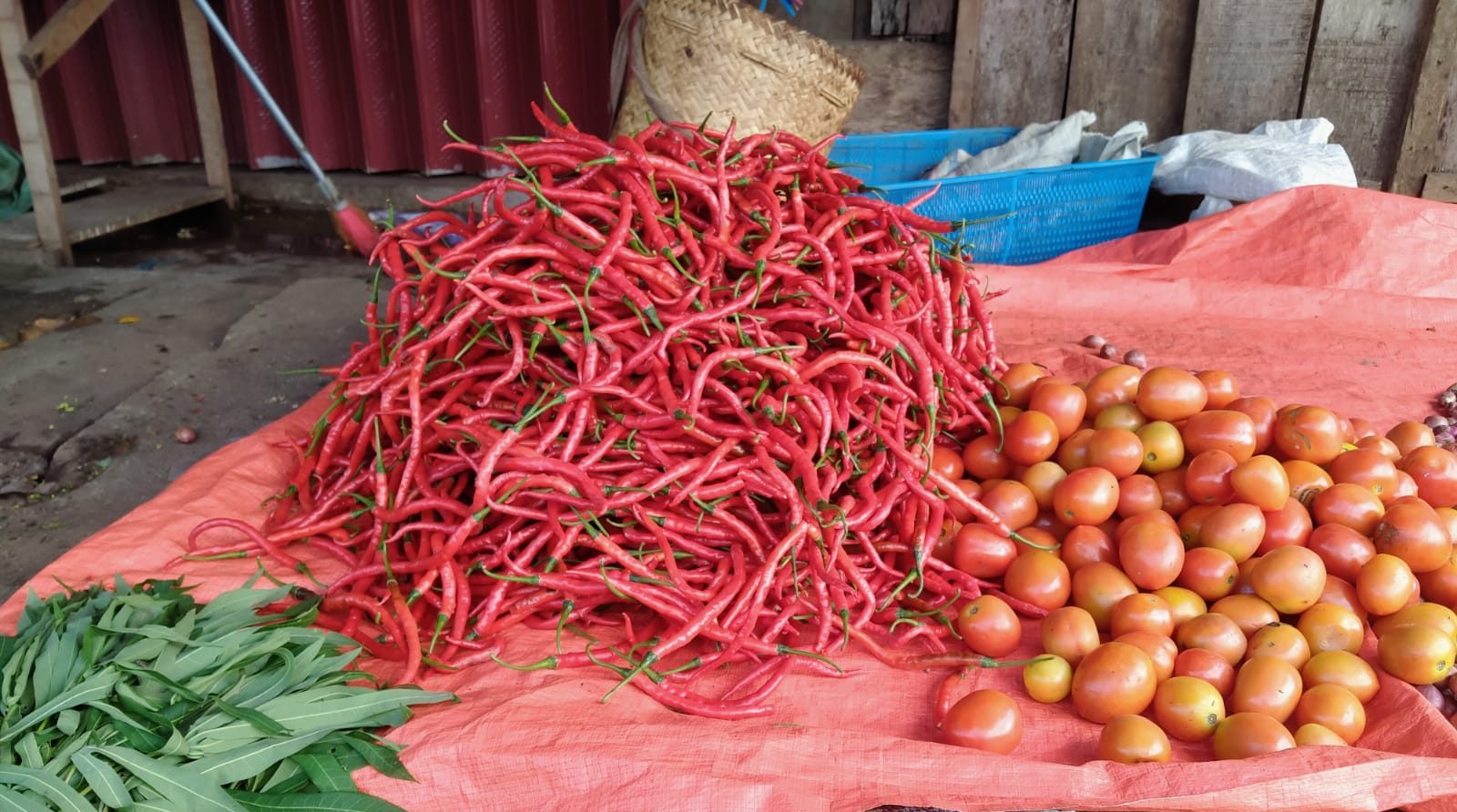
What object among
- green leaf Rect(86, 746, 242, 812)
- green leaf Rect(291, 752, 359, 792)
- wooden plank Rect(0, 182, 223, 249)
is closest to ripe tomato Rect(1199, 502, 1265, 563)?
green leaf Rect(291, 752, 359, 792)

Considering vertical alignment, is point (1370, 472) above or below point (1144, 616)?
above

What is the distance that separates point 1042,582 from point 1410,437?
1094 mm

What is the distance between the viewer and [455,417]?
2100 mm

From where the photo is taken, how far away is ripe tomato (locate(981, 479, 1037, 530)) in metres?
2.10

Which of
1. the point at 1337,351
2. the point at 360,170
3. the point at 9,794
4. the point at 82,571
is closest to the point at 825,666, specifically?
the point at 9,794

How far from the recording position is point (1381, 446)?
2.19 metres

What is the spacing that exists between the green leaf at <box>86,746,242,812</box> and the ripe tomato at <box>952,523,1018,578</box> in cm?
141

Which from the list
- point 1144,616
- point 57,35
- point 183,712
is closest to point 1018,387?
point 1144,616

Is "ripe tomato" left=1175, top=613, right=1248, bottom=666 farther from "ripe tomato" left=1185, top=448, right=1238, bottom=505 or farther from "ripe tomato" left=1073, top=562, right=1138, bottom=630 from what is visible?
"ripe tomato" left=1185, top=448, right=1238, bottom=505

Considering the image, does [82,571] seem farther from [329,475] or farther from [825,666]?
[825,666]

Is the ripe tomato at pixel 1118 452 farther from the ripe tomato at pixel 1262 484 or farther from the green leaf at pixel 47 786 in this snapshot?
the green leaf at pixel 47 786

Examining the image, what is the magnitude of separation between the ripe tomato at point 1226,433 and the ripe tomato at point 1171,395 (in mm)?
71

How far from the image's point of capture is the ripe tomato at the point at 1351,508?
1.94m

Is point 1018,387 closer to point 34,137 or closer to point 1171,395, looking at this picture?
point 1171,395
